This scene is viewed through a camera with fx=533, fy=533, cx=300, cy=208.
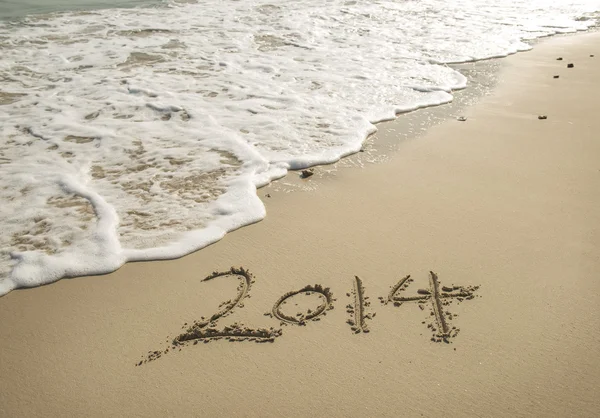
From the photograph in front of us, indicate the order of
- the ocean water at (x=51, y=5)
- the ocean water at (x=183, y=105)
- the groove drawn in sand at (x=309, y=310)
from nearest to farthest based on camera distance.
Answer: the groove drawn in sand at (x=309, y=310) → the ocean water at (x=183, y=105) → the ocean water at (x=51, y=5)

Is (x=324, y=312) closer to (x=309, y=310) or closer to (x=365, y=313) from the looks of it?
(x=309, y=310)

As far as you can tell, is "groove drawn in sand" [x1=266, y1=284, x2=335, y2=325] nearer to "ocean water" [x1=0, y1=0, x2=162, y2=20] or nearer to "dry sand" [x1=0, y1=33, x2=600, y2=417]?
"dry sand" [x1=0, y1=33, x2=600, y2=417]

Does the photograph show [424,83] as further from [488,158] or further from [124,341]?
[124,341]

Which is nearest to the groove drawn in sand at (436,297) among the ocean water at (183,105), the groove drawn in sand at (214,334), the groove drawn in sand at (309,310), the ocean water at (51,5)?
the groove drawn in sand at (309,310)

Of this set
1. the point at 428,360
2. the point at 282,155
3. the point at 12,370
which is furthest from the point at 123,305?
the point at 282,155

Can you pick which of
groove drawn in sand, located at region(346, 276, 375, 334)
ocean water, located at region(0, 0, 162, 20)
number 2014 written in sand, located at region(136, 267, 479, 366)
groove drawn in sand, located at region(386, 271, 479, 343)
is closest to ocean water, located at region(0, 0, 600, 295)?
ocean water, located at region(0, 0, 162, 20)

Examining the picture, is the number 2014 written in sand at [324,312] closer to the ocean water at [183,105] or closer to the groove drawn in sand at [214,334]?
the groove drawn in sand at [214,334]
